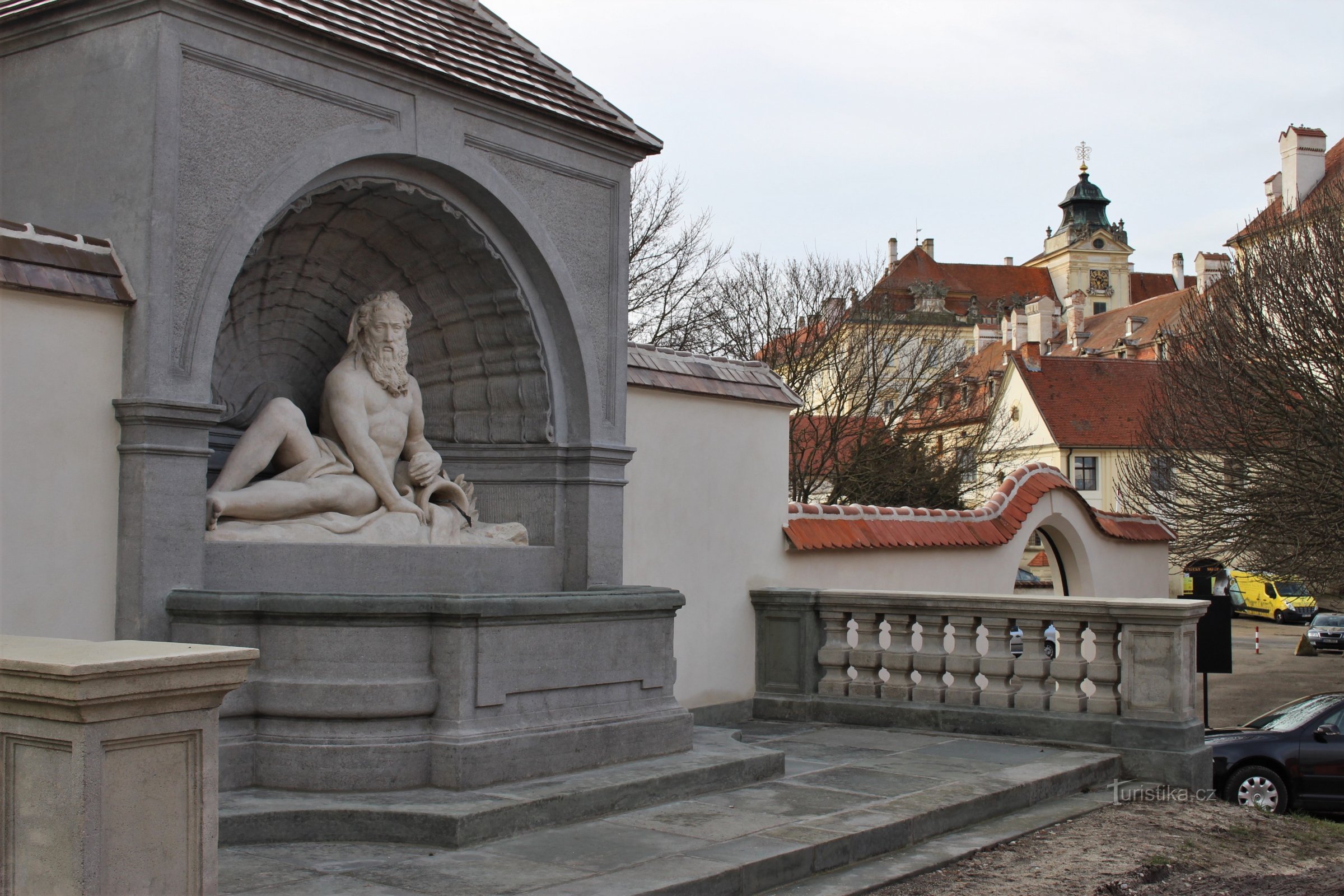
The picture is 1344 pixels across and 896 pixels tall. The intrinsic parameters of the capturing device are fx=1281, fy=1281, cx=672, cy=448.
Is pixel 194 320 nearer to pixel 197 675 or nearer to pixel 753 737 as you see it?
pixel 197 675

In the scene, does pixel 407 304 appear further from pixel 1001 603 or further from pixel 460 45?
pixel 1001 603

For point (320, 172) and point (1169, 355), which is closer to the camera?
point (320, 172)

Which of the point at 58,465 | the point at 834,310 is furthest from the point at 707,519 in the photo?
the point at 834,310

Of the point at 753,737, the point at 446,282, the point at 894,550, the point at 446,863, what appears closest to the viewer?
the point at 446,863

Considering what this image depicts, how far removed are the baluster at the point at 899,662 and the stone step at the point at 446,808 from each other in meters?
2.92

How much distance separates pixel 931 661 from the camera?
29.0 feet

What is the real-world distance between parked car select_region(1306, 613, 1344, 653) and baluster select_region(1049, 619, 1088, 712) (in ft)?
87.1

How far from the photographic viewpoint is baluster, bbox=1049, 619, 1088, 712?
832cm

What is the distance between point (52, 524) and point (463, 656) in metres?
1.87

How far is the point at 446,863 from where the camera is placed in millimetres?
4930

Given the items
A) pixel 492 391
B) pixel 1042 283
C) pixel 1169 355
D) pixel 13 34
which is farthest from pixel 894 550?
pixel 1042 283

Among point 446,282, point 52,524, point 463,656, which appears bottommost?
point 463,656

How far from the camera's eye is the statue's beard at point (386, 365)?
7.18 metres

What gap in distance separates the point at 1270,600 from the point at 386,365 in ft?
135
